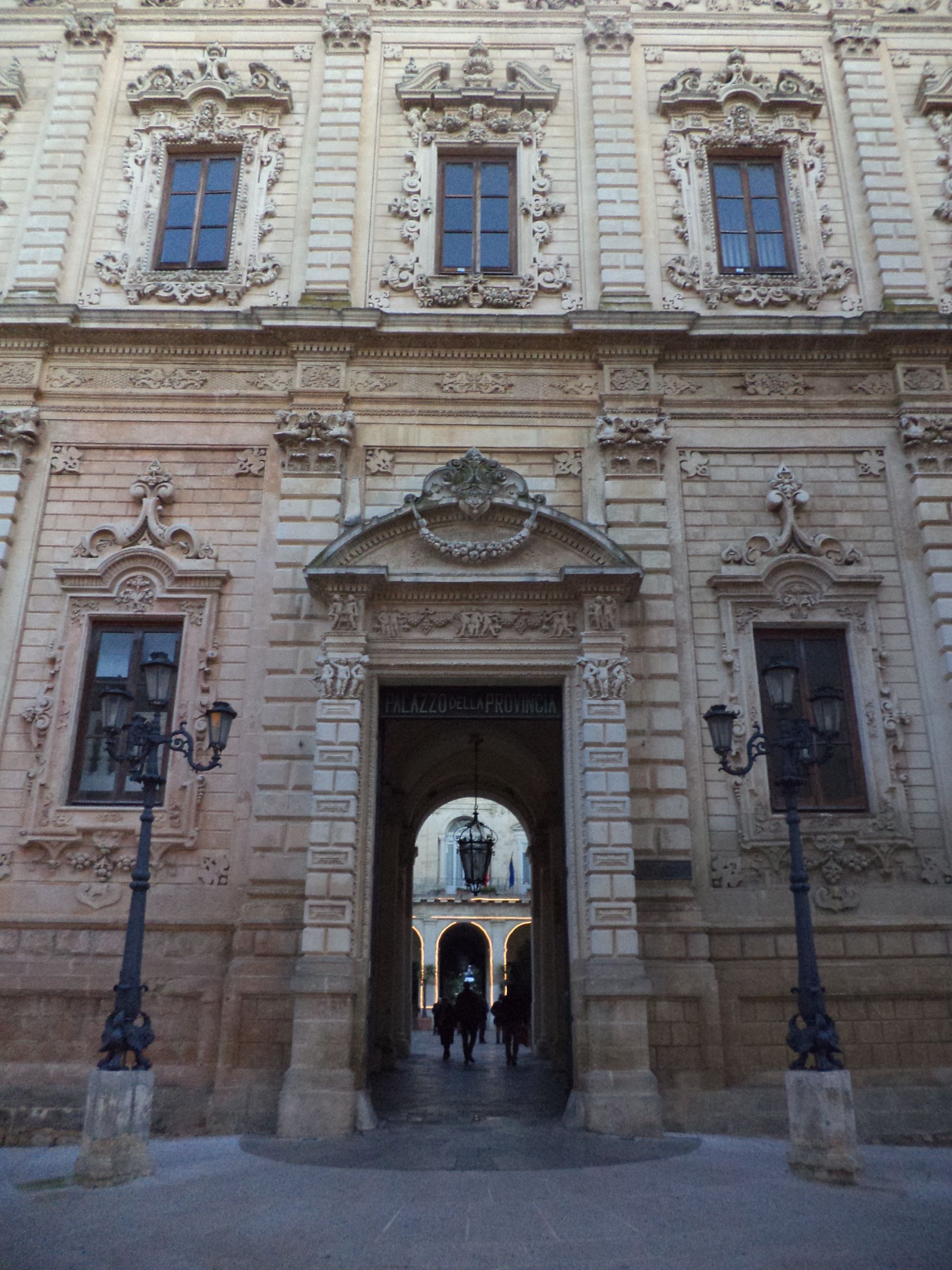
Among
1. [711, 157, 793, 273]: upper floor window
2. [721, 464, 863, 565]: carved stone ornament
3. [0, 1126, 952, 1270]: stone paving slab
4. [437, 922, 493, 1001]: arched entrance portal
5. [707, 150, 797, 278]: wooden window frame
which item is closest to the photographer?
[0, 1126, 952, 1270]: stone paving slab

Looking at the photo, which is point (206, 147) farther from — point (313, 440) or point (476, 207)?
point (313, 440)

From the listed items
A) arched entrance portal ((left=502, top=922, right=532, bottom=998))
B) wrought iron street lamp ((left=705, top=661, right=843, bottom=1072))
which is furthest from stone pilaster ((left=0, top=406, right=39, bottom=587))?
arched entrance portal ((left=502, top=922, right=532, bottom=998))

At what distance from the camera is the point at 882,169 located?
552 inches

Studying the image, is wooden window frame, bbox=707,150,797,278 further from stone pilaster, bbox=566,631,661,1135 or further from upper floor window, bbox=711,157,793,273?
stone pilaster, bbox=566,631,661,1135

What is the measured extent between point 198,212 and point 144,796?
9.73 meters

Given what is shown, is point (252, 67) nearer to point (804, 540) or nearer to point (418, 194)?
point (418, 194)

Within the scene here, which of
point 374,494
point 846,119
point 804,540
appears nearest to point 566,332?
point 374,494

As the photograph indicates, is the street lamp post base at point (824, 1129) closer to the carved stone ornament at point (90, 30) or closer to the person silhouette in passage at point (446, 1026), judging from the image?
the person silhouette in passage at point (446, 1026)

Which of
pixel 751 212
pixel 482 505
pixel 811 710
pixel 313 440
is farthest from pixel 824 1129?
pixel 751 212

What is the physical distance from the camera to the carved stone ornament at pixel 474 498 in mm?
11688

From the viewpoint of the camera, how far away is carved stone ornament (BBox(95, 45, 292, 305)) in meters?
13.4

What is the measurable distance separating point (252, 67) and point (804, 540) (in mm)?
Result: 11402

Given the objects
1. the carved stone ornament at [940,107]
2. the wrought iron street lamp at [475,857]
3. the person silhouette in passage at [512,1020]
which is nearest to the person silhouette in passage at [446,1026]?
the person silhouette in passage at [512,1020]

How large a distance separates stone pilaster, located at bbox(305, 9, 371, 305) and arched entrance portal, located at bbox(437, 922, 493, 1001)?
30.9 metres
